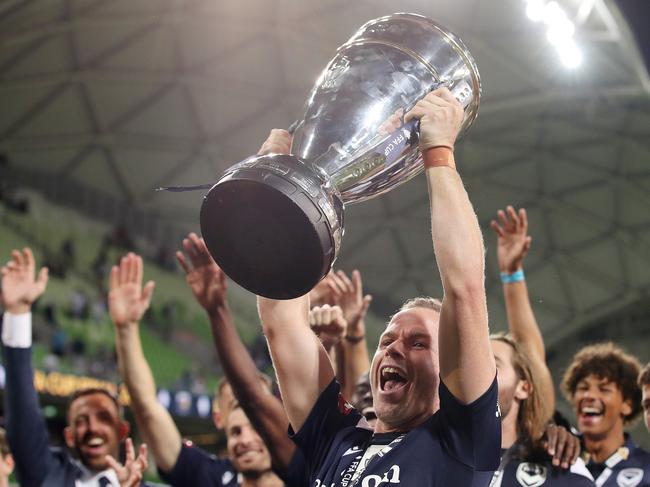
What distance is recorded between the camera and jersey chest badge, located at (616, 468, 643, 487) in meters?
3.33

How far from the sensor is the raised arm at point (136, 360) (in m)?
3.57

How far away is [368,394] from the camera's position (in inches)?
140

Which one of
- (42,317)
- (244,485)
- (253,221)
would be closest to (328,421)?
(253,221)

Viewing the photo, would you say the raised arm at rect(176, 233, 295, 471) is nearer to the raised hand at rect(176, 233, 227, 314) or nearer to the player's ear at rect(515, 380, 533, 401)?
the raised hand at rect(176, 233, 227, 314)

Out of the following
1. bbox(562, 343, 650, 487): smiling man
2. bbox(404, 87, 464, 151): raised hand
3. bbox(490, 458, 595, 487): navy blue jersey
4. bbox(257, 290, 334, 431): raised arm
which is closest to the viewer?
bbox(404, 87, 464, 151): raised hand

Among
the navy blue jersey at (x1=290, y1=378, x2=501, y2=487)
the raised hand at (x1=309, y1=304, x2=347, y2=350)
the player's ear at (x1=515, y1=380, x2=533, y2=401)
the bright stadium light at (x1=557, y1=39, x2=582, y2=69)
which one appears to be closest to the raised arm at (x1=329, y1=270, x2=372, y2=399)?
the raised hand at (x1=309, y1=304, x2=347, y2=350)

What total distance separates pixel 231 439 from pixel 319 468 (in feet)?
4.43

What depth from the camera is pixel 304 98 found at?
15180 mm

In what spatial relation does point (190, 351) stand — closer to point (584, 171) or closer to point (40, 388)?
point (40, 388)

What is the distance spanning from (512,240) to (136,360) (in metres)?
1.58

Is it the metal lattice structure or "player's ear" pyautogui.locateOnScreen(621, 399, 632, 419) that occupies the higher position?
the metal lattice structure

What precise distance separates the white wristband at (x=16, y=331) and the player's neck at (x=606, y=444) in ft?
7.03

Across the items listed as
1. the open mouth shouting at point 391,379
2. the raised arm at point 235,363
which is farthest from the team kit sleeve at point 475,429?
the raised arm at point 235,363

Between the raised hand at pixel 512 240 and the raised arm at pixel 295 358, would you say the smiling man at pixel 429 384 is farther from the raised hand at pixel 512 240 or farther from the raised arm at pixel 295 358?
the raised hand at pixel 512 240
